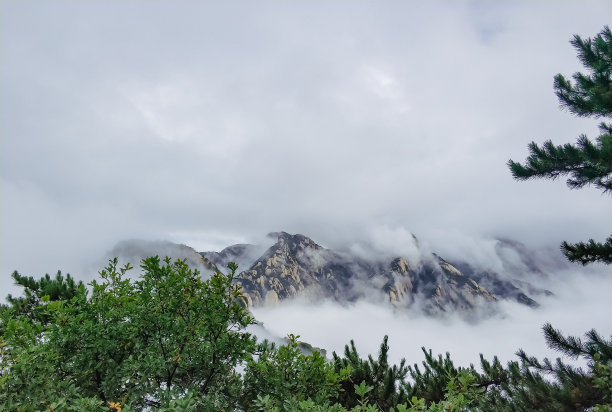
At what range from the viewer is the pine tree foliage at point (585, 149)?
32.7ft

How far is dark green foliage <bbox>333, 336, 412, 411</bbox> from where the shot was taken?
32.2 ft

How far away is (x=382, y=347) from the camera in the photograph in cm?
1021

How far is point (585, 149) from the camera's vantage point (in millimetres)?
9992

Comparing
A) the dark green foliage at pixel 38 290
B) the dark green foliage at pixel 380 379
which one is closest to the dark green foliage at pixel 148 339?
the dark green foliage at pixel 380 379

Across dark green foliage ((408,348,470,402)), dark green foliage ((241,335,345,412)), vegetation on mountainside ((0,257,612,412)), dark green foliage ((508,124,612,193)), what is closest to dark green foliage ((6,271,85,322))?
vegetation on mountainside ((0,257,612,412))

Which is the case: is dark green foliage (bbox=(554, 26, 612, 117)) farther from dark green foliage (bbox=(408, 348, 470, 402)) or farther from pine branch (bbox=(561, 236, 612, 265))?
dark green foliage (bbox=(408, 348, 470, 402))

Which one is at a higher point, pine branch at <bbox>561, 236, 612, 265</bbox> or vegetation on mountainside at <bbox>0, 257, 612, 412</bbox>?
pine branch at <bbox>561, 236, 612, 265</bbox>

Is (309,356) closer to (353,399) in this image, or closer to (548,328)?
(353,399)

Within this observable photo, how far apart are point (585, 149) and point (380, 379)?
8.42 meters

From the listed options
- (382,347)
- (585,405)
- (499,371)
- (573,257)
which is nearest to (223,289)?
(382,347)

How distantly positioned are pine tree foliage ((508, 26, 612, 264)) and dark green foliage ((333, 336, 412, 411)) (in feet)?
20.8

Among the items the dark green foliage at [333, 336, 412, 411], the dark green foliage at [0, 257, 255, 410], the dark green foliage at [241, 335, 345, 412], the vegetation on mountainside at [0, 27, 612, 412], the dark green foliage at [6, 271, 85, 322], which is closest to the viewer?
the vegetation on mountainside at [0, 27, 612, 412]

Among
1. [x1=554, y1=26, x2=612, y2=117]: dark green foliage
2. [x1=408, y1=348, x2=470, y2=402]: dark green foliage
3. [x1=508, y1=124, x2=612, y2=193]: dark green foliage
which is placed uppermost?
[x1=554, y1=26, x2=612, y2=117]: dark green foliage

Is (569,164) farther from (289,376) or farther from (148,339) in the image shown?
(148,339)
